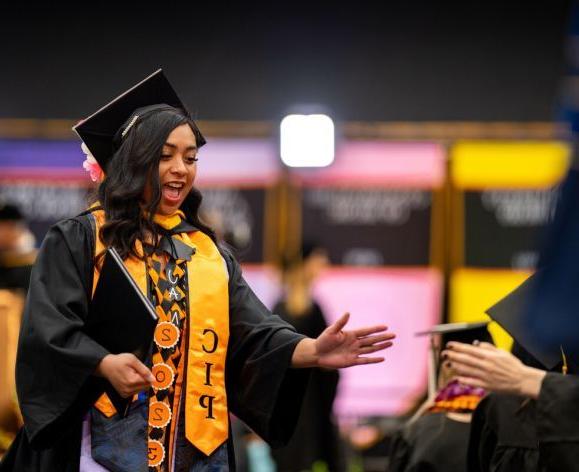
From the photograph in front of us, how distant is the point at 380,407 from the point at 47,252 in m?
6.58

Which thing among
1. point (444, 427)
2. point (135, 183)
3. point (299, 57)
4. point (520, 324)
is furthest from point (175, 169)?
point (299, 57)

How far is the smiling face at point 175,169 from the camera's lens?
3756mm

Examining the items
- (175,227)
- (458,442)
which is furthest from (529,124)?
(175,227)

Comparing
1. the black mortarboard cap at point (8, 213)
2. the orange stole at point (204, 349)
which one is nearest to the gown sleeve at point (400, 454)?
the orange stole at point (204, 349)

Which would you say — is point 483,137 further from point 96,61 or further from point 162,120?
point 162,120

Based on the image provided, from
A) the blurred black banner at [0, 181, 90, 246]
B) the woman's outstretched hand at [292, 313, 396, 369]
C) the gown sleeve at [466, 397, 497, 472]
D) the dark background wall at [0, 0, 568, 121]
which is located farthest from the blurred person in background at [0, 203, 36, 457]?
the woman's outstretched hand at [292, 313, 396, 369]

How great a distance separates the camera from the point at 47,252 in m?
3.61

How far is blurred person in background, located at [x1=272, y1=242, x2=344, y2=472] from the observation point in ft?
28.1

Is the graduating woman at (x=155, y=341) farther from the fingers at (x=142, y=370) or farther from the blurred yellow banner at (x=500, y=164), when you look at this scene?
the blurred yellow banner at (x=500, y=164)

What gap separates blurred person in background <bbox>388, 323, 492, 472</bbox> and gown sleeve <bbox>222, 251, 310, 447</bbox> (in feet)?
4.19

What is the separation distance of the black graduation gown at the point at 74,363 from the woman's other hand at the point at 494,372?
0.54 m

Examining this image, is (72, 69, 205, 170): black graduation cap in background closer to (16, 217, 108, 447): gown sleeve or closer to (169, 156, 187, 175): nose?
(169, 156, 187, 175): nose

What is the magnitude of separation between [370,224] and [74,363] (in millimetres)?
6860

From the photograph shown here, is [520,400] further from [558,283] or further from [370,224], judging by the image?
[370,224]
